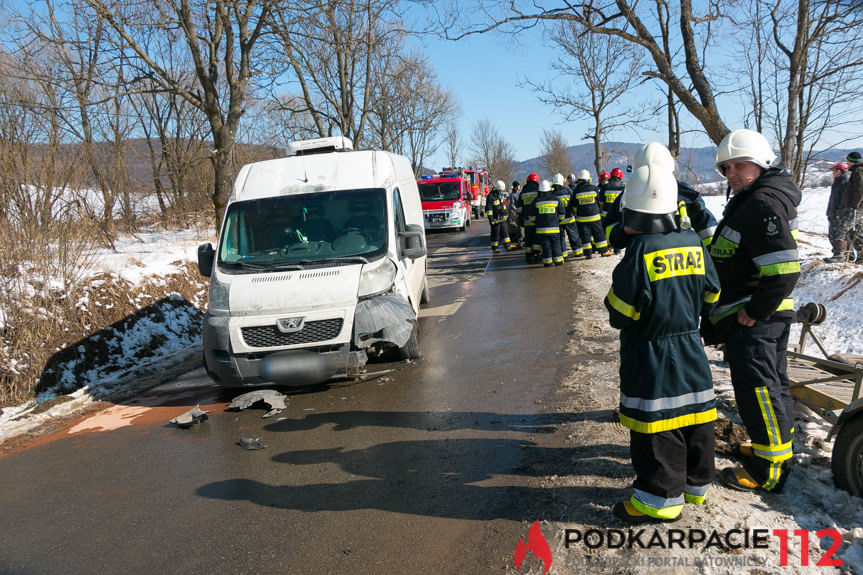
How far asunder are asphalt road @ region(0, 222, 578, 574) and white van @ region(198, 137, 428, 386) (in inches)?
21.4

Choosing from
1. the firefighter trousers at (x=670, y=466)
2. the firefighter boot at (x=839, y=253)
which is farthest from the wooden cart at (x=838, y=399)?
the firefighter boot at (x=839, y=253)

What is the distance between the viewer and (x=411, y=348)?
244 inches

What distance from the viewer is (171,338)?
27.1 ft

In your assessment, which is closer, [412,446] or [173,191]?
[412,446]

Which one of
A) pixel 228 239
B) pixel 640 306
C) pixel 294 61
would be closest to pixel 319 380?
pixel 228 239

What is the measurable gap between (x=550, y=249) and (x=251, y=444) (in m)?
9.50

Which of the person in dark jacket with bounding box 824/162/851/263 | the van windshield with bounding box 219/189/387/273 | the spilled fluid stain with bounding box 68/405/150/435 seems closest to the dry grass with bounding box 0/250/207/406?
the spilled fluid stain with bounding box 68/405/150/435

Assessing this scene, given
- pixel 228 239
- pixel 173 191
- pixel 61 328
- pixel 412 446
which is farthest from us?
pixel 173 191

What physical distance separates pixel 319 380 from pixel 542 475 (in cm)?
237

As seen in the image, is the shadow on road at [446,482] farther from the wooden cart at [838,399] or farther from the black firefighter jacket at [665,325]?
the wooden cart at [838,399]

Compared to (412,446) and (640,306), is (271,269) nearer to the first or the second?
(412,446)

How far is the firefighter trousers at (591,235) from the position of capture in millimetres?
13302

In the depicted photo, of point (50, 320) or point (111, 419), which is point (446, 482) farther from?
point (50, 320)

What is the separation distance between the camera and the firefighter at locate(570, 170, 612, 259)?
513 inches
